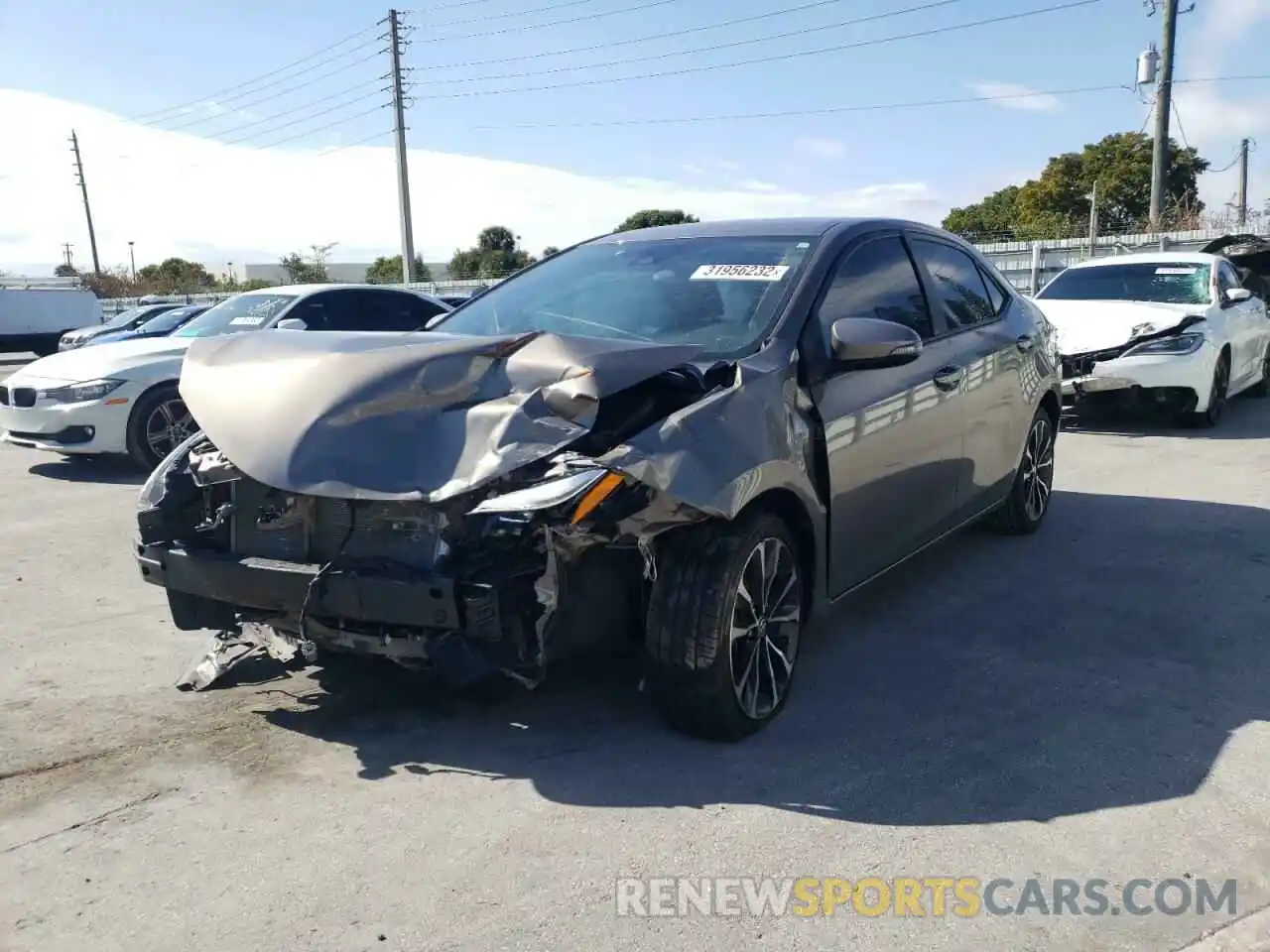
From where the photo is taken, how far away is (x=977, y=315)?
5.32 meters

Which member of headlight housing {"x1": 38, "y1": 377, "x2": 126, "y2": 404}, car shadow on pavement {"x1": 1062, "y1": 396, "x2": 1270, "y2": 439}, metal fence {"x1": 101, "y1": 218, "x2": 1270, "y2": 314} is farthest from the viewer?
metal fence {"x1": 101, "y1": 218, "x2": 1270, "y2": 314}

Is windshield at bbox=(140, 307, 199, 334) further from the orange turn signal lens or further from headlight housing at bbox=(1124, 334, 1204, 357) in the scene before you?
the orange turn signal lens

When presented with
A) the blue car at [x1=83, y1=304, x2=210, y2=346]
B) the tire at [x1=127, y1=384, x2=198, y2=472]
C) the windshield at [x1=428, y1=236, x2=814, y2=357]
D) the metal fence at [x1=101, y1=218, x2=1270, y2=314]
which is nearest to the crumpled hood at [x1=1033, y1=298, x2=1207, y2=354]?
the windshield at [x1=428, y1=236, x2=814, y2=357]

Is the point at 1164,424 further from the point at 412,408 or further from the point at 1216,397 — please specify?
the point at 412,408

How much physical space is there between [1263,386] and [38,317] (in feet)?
82.0

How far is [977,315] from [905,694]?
2.16 m

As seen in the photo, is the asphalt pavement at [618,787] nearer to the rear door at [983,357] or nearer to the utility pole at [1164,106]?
the rear door at [983,357]

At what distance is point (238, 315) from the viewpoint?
32.4 feet

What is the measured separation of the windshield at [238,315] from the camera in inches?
378

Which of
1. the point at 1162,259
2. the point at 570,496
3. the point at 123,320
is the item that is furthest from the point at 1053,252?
the point at 570,496

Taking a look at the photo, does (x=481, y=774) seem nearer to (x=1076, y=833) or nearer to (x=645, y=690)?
(x=645, y=690)

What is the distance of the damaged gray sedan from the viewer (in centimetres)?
314

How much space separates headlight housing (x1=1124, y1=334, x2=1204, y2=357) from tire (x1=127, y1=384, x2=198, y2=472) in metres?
8.00

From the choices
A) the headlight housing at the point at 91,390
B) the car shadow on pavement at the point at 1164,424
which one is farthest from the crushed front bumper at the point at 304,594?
the car shadow on pavement at the point at 1164,424
